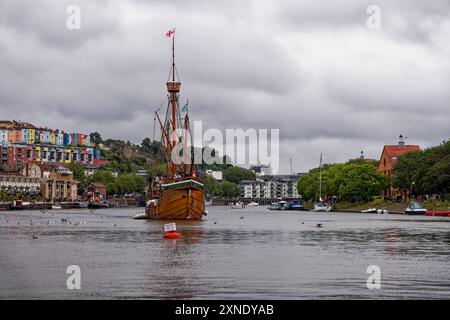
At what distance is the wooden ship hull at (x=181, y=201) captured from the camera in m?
142

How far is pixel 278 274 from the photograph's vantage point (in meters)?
50.7

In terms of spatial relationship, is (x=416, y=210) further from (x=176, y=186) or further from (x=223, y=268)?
(x=223, y=268)

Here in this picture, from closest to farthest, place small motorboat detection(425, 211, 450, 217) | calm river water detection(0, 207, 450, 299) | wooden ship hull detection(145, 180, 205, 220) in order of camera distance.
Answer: calm river water detection(0, 207, 450, 299)
wooden ship hull detection(145, 180, 205, 220)
small motorboat detection(425, 211, 450, 217)

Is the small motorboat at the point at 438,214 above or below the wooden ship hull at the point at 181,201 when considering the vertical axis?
below

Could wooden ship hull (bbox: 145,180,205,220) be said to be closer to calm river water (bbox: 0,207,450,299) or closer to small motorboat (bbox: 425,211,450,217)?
calm river water (bbox: 0,207,450,299)

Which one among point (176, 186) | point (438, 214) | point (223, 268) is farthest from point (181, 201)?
point (223, 268)

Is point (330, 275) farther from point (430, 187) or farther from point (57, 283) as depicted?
point (430, 187)

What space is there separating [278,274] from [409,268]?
1026 cm

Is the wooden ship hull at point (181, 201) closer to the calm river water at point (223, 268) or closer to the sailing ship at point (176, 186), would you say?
the sailing ship at point (176, 186)

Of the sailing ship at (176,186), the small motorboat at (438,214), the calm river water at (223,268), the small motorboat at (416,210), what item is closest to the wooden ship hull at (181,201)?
the sailing ship at (176,186)

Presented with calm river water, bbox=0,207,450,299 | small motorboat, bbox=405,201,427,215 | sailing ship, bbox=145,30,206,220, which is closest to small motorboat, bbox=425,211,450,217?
small motorboat, bbox=405,201,427,215

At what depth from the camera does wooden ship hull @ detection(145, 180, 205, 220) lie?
142m

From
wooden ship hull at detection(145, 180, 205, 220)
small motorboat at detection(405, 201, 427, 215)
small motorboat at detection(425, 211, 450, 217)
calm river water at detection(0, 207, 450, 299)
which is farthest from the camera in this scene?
small motorboat at detection(405, 201, 427, 215)

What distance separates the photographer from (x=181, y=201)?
14275cm
